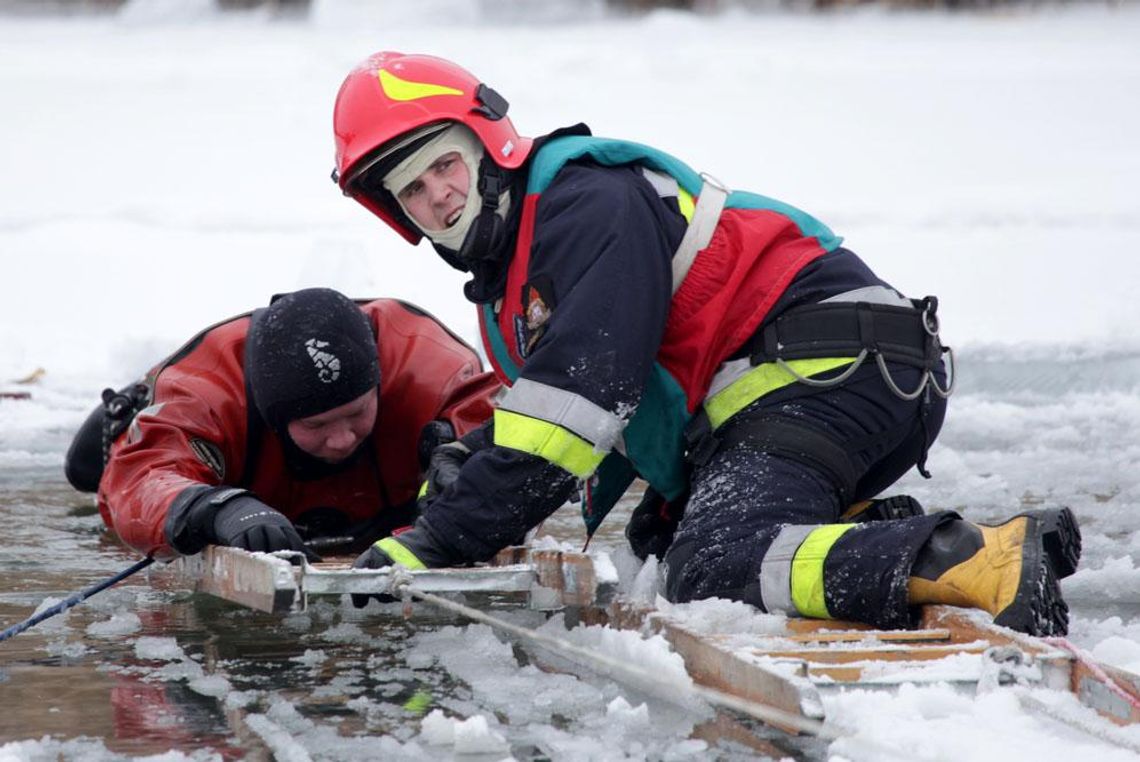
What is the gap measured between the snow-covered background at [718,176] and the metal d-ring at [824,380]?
0.74m

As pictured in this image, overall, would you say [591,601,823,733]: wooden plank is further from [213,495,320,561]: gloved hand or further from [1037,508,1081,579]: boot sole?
[213,495,320,561]: gloved hand

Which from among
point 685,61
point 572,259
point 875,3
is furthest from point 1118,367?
point 875,3

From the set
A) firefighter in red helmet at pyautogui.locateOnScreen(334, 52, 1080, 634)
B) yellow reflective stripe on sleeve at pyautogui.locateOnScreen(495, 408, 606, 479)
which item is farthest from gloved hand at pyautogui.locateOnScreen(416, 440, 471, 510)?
yellow reflective stripe on sleeve at pyautogui.locateOnScreen(495, 408, 606, 479)

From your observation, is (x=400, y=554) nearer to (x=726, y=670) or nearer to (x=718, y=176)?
(x=726, y=670)

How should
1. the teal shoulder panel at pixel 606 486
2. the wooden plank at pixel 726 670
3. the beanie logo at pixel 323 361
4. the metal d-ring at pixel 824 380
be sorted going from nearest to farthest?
the wooden plank at pixel 726 670 < the metal d-ring at pixel 824 380 < the teal shoulder panel at pixel 606 486 < the beanie logo at pixel 323 361

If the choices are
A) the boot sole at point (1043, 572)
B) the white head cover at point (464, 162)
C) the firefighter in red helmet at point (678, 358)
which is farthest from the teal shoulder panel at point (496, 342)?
the boot sole at point (1043, 572)

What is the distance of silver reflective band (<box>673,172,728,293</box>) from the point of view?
364 cm

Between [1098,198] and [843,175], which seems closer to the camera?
[1098,198]

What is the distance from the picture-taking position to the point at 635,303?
3.42 meters

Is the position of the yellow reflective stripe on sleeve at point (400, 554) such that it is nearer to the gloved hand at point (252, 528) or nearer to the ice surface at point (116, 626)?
the gloved hand at point (252, 528)

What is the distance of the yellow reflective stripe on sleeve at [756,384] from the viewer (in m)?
3.65

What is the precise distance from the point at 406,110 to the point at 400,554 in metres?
0.97

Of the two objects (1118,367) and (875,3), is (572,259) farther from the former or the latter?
(875,3)

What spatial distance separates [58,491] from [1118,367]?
5.08 meters
